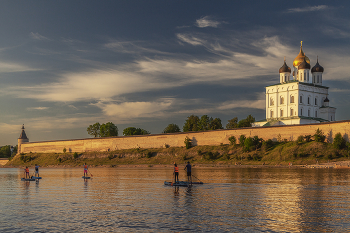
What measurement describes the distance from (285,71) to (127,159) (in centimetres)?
5132

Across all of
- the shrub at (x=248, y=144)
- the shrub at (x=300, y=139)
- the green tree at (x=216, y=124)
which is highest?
the green tree at (x=216, y=124)

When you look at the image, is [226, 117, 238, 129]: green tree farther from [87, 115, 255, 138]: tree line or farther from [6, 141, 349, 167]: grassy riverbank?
[6, 141, 349, 167]: grassy riverbank

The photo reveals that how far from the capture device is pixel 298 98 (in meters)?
97.6

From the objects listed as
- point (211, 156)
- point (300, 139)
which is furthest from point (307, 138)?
point (211, 156)

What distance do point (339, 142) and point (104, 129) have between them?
9371 cm

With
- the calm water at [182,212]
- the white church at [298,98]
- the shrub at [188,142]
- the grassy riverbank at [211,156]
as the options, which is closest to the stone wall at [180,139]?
the shrub at [188,142]

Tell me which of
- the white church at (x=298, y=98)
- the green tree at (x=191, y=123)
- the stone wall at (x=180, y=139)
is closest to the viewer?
the stone wall at (x=180, y=139)

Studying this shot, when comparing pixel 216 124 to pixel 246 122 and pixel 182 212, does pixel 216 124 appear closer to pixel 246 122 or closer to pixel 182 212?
pixel 246 122

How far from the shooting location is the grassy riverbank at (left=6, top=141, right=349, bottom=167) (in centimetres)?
6438

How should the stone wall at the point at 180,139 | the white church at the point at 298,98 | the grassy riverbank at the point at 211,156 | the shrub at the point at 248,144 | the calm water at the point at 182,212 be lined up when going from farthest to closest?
the white church at the point at 298,98
the shrub at the point at 248,144
the stone wall at the point at 180,139
the grassy riverbank at the point at 211,156
the calm water at the point at 182,212

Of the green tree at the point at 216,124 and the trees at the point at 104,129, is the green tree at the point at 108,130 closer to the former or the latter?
the trees at the point at 104,129

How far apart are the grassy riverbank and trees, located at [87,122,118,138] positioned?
24.6 metres

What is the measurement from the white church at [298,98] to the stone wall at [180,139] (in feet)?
→ 66.5

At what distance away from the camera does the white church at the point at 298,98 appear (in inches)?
3863
